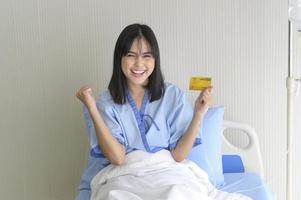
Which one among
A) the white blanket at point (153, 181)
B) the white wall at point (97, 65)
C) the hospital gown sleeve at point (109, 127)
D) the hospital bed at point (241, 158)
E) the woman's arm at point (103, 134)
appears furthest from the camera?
the white wall at point (97, 65)

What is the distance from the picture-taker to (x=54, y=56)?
1998 mm

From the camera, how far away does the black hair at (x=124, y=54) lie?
159 cm

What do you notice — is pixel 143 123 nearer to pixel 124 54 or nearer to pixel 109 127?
pixel 109 127

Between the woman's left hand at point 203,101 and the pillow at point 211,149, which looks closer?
the woman's left hand at point 203,101

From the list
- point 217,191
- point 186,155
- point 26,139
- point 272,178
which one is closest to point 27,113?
point 26,139

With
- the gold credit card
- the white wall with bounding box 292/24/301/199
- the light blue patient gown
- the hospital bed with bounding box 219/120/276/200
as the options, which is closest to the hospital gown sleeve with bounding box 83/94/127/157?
the light blue patient gown

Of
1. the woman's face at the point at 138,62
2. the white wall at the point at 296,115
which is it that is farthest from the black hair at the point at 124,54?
the white wall at the point at 296,115

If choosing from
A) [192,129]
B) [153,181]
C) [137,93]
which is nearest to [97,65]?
[137,93]

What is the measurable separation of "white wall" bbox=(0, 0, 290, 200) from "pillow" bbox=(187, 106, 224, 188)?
7.9 inches

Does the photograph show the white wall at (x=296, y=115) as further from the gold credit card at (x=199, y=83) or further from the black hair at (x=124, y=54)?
the black hair at (x=124, y=54)

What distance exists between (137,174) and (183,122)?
0.31 metres

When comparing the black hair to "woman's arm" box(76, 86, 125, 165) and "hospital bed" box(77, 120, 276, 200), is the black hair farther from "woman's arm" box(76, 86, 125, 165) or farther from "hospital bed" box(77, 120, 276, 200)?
"hospital bed" box(77, 120, 276, 200)

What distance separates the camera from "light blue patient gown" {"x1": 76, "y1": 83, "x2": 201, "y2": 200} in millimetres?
1603

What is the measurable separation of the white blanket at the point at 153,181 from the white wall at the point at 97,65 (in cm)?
51
